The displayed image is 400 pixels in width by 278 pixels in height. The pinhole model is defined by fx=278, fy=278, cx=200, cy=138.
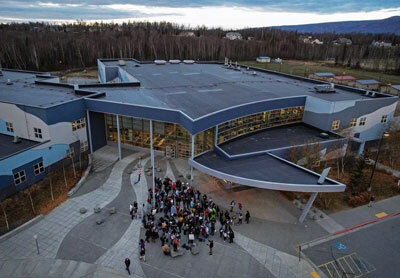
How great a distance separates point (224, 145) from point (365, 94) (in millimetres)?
26644

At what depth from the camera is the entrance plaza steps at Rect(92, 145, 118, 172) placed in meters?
33.5

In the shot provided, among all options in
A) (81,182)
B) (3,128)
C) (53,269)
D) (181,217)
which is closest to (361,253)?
(181,217)

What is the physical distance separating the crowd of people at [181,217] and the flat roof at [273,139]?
23.4 feet

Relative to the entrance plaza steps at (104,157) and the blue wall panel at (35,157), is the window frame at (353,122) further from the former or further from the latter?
the blue wall panel at (35,157)

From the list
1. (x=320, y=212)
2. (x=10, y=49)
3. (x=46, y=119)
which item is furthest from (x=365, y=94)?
(x=10, y=49)

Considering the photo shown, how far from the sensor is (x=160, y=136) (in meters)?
36.1

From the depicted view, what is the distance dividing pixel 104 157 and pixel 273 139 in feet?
70.9

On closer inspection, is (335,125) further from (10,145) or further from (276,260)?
(10,145)

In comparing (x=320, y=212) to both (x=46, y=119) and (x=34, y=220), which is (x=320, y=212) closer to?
(x=34, y=220)

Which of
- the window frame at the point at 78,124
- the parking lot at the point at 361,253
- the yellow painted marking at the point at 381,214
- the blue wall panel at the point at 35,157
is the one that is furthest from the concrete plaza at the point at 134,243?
the window frame at the point at 78,124

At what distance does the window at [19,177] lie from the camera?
2734cm

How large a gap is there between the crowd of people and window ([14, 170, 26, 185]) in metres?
12.6

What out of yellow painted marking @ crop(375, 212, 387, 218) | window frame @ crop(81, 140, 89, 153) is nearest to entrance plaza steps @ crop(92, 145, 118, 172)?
window frame @ crop(81, 140, 89, 153)

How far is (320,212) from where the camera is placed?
2648 centimetres
